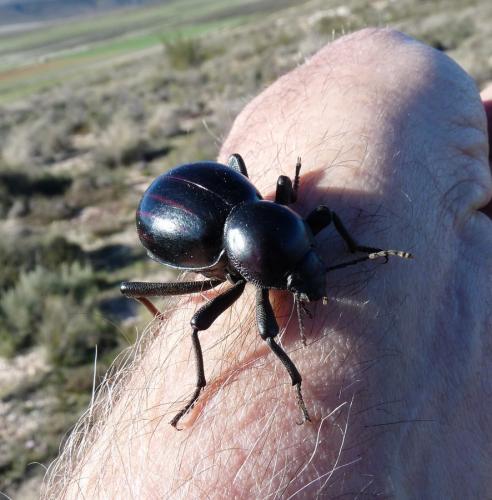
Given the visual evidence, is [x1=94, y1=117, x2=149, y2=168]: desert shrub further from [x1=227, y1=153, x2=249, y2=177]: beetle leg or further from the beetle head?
the beetle head

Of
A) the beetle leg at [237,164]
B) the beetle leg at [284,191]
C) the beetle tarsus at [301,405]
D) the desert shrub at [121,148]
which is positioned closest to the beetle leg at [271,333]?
the beetle tarsus at [301,405]

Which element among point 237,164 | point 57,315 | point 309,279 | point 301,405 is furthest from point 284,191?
→ point 57,315

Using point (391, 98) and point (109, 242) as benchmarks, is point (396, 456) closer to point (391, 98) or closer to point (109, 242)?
point (391, 98)

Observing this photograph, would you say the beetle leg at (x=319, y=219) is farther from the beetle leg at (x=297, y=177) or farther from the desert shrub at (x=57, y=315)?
the desert shrub at (x=57, y=315)

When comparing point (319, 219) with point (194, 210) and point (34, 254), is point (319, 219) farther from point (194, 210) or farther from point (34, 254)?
point (34, 254)

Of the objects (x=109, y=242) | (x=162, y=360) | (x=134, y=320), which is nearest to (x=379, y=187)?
(x=162, y=360)
